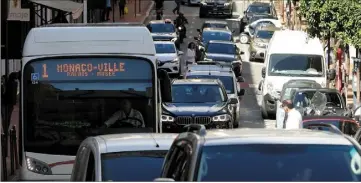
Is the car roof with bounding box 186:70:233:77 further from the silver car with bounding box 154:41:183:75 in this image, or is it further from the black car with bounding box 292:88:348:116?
the silver car with bounding box 154:41:183:75

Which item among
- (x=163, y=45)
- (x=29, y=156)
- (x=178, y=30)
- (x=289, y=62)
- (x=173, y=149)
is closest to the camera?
(x=173, y=149)

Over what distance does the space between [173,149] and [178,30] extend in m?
50.4

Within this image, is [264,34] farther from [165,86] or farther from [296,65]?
[165,86]

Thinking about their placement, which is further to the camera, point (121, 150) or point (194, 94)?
point (194, 94)

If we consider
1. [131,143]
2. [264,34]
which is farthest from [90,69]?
[264,34]

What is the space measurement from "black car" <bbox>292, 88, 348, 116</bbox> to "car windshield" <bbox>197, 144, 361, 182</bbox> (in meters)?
20.7

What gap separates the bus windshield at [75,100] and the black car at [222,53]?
28.5 metres

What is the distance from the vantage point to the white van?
35.0 m

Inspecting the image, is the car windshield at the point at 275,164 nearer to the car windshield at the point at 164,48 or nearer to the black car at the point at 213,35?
the car windshield at the point at 164,48

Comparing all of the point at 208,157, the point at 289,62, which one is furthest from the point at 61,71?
the point at 289,62

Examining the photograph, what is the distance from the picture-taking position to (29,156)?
15.9 meters

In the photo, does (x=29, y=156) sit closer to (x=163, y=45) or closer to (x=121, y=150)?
(x=121, y=150)

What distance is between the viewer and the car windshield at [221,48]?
1823 inches

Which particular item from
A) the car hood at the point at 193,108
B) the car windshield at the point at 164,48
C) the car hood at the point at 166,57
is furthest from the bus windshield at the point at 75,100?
the car windshield at the point at 164,48
